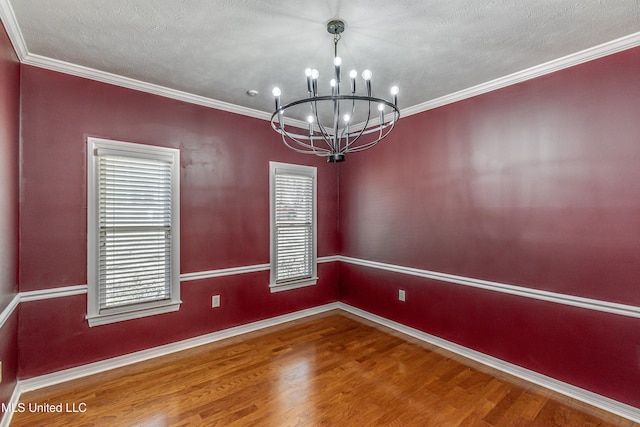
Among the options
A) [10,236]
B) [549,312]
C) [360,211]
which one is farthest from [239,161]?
[549,312]

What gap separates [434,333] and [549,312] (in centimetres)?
116

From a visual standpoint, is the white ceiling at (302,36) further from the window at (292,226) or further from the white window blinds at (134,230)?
the window at (292,226)

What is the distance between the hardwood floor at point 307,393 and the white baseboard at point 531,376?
0.08 meters

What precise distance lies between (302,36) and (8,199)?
234 centimetres

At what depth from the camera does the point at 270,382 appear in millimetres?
2561

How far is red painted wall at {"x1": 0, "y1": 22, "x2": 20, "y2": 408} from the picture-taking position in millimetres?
1940

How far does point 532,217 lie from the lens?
8.66ft

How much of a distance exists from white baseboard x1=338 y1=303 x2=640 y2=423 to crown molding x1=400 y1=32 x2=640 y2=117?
2.56 meters

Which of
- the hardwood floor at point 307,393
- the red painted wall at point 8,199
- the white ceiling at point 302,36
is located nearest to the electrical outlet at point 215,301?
the hardwood floor at point 307,393

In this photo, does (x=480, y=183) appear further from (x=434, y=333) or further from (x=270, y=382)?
(x=270, y=382)

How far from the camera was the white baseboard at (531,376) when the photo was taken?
2178 millimetres

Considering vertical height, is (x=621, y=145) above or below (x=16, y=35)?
below

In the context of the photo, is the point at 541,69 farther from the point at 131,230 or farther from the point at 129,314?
the point at 129,314

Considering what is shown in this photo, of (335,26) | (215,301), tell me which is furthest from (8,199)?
(335,26)
